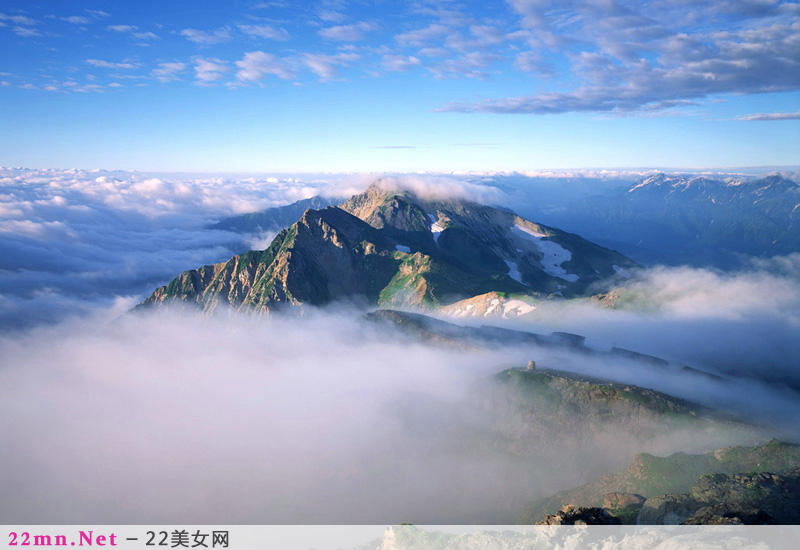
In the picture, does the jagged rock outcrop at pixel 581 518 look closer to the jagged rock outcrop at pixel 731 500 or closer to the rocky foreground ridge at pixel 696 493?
the rocky foreground ridge at pixel 696 493

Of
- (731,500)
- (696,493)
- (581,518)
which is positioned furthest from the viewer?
(696,493)

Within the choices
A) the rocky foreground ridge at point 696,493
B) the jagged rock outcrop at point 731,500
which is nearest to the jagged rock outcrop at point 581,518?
the rocky foreground ridge at point 696,493

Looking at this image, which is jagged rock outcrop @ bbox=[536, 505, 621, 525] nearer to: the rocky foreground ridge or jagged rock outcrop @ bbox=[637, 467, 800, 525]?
the rocky foreground ridge

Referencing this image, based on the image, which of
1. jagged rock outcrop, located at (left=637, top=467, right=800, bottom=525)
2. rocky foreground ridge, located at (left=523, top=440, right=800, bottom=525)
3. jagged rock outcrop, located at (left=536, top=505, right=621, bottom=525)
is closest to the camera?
jagged rock outcrop, located at (left=536, top=505, right=621, bottom=525)

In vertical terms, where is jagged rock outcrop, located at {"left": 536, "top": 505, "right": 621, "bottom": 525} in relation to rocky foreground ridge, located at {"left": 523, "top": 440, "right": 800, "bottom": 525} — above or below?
above

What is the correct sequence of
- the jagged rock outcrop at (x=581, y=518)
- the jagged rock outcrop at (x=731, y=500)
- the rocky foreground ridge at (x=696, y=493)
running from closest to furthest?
the jagged rock outcrop at (x=581, y=518)
the rocky foreground ridge at (x=696, y=493)
the jagged rock outcrop at (x=731, y=500)

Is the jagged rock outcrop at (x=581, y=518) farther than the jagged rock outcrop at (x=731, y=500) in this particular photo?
No

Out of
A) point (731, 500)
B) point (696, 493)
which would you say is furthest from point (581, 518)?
point (731, 500)

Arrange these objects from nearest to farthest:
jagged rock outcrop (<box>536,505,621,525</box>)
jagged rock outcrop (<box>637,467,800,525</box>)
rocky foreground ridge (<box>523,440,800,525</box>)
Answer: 1. jagged rock outcrop (<box>536,505,621,525</box>)
2. rocky foreground ridge (<box>523,440,800,525</box>)
3. jagged rock outcrop (<box>637,467,800,525</box>)

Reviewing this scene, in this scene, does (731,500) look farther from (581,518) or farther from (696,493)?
(581,518)

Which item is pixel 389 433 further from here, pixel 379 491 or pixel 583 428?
pixel 583 428

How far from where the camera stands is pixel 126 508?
143 m

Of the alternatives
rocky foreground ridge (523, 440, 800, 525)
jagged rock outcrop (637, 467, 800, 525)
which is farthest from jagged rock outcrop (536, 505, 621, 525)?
jagged rock outcrop (637, 467, 800, 525)

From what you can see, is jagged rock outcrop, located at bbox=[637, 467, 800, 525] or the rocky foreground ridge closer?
the rocky foreground ridge
